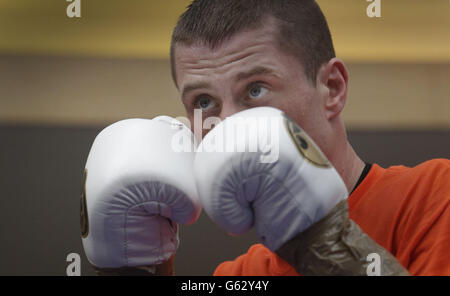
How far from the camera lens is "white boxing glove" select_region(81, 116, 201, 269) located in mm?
713

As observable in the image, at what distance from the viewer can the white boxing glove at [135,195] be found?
0.71 meters

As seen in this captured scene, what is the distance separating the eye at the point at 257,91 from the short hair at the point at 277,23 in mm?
103

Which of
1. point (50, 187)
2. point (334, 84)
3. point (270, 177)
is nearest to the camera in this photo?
point (270, 177)

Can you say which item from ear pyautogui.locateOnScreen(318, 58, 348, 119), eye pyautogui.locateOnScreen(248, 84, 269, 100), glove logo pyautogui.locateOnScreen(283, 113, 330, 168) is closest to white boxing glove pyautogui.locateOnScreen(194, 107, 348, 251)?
glove logo pyautogui.locateOnScreen(283, 113, 330, 168)

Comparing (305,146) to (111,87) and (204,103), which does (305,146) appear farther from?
(111,87)

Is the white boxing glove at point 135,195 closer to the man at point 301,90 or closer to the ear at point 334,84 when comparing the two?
the man at point 301,90

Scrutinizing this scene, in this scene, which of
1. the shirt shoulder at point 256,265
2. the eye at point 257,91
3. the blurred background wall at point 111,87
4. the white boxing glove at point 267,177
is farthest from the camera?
the blurred background wall at point 111,87

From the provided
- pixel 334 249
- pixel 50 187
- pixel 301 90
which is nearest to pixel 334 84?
pixel 301 90

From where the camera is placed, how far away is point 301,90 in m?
0.88

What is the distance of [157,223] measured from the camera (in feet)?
2.53

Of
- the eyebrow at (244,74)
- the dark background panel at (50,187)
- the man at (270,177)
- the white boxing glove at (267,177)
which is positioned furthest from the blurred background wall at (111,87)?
the white boxing glove at (267,177)

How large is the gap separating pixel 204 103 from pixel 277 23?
220 mm

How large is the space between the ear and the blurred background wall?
0.14 meters
